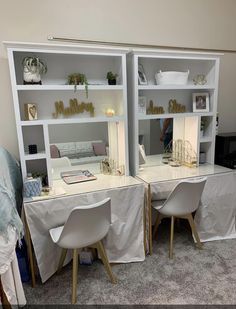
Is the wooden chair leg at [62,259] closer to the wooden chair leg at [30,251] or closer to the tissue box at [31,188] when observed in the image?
the wooden chair leg at [30,251]

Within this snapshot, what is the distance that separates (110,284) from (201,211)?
43.3 inches

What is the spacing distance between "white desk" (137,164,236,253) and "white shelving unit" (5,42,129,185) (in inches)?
15.5

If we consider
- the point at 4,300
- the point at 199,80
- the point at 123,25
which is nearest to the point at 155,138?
the point at 199,80

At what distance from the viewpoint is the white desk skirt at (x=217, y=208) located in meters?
2.38

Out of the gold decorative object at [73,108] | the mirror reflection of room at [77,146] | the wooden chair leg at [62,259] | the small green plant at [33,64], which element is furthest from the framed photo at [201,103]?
the wooden chair leg at [62,259]

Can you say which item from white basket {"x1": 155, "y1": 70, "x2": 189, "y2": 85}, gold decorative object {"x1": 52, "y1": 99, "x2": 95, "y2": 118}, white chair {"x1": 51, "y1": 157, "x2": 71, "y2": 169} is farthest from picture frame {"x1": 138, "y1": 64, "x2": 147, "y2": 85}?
white chair {"x1": 51, "y1": 157, "x2": 71, "y2": 169}

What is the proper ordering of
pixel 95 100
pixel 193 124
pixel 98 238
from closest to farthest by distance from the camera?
pixel 98 238 < pixel 95 100 < pixel 193 124

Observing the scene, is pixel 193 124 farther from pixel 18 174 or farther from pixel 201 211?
pixel 18 174

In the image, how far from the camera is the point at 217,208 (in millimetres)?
2443

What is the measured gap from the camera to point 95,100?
238cm

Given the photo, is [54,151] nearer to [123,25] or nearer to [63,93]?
[63,93]

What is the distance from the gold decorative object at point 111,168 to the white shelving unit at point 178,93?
14cm

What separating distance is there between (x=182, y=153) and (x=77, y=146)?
1.22m

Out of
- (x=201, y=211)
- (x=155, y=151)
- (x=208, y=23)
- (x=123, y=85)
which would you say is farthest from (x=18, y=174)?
(x=208, y=23)
